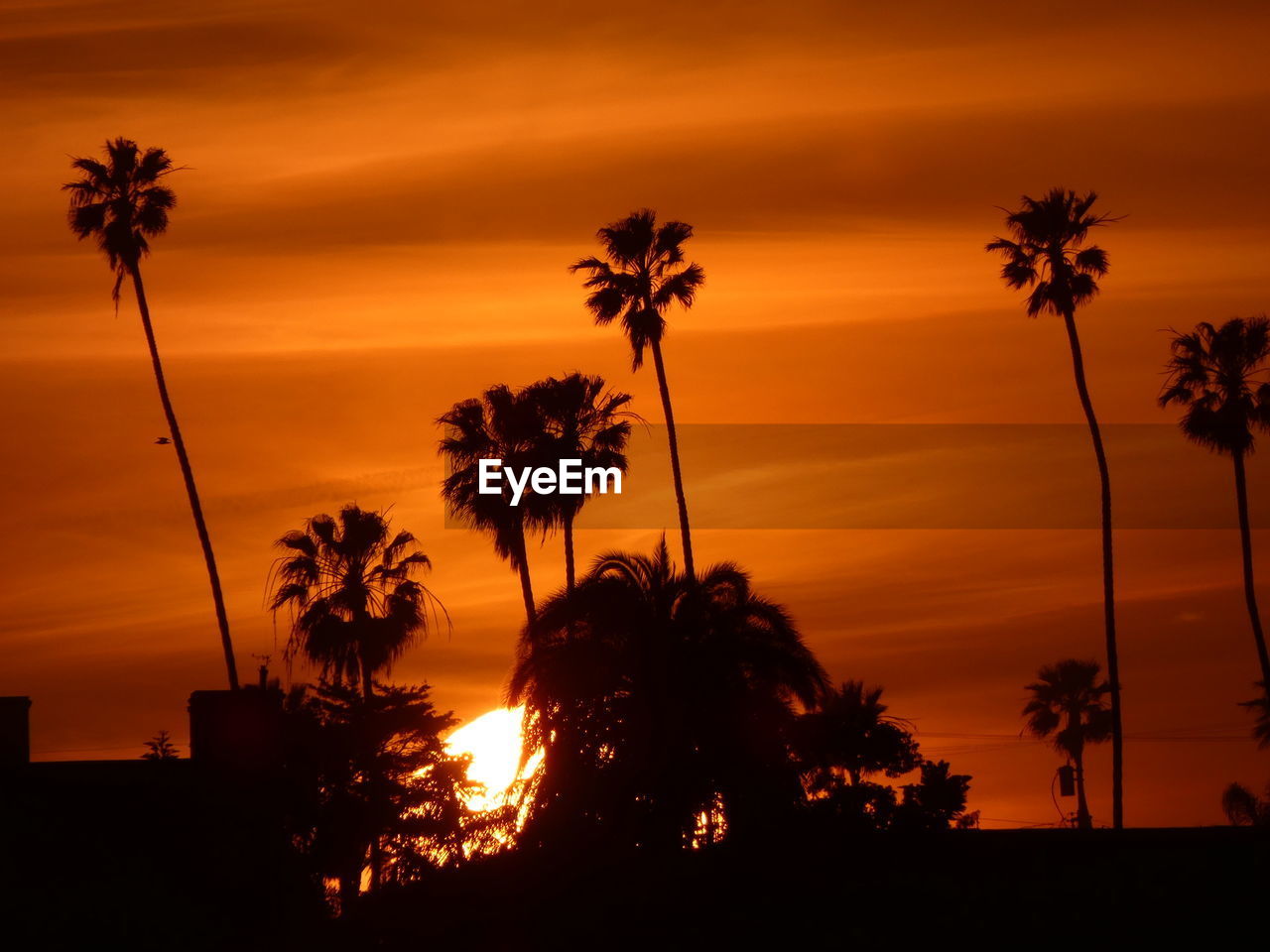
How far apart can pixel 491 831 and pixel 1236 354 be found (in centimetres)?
3408

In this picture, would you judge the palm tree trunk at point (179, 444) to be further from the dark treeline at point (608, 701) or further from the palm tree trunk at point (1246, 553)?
the palm tree trunk at point (1246, 553)

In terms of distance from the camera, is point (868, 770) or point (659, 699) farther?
point (868, 770)

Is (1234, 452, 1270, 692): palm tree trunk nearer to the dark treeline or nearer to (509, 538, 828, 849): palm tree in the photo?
the dark treeline

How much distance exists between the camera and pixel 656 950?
31828 mm

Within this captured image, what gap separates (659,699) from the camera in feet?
140

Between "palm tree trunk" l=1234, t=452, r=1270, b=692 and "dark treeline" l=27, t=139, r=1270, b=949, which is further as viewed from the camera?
"palm tree trunk" l=1234, t=452, r=1270, b=692

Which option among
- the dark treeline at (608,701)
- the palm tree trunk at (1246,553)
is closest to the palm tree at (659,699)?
the dark treeline at (608,701)

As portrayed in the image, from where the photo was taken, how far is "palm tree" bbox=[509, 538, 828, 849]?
137ft

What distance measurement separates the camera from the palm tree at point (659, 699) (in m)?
41.7

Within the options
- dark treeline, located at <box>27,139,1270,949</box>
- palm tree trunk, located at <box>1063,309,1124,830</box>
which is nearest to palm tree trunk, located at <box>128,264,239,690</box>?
dark treeline, located at <box>27,139,1270,949</box>

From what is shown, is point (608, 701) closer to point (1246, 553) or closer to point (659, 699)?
point (659, 699)

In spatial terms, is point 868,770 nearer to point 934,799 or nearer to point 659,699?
point 934,799

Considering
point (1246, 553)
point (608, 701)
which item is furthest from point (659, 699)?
point (1246, 553)

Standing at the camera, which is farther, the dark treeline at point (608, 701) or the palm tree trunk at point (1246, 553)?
the palm tree trunk at point (1246, 553)
